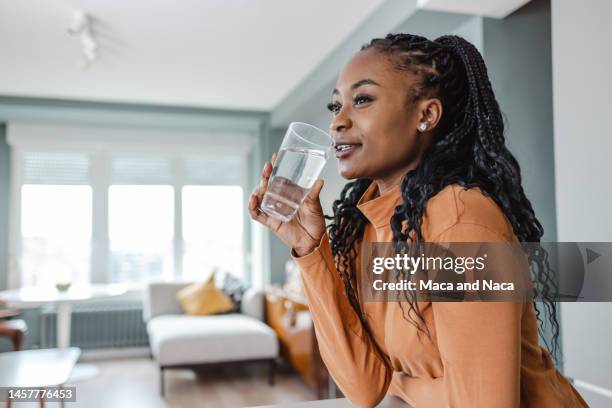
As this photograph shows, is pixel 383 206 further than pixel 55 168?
No

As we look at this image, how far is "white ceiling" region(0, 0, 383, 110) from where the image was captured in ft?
9.49

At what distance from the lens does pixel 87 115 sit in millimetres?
5008

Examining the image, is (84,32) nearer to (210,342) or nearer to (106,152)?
(210,342)

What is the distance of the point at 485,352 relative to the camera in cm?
66

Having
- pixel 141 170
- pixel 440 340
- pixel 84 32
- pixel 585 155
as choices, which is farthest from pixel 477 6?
pixel 141 170

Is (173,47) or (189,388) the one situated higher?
(173,47)

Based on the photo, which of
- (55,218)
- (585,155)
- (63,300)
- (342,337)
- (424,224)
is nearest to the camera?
(424,224)

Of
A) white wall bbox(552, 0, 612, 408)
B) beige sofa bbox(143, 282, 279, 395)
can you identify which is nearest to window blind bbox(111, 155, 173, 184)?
beige sofa bbox(143, 282, 279, 395)

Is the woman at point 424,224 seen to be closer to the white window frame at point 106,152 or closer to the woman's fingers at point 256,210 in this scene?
the woman's fingers at point 256,210

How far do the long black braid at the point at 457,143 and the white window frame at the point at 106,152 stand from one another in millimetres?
4788

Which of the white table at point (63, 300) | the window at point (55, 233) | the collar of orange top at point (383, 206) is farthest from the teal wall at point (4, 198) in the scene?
the collar of orange top at point (383, 206)

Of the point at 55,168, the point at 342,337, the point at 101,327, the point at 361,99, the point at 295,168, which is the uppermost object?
the point at 55,168

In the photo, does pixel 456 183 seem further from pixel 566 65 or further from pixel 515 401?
pixel 566 65

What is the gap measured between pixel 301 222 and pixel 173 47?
9.44 feet
